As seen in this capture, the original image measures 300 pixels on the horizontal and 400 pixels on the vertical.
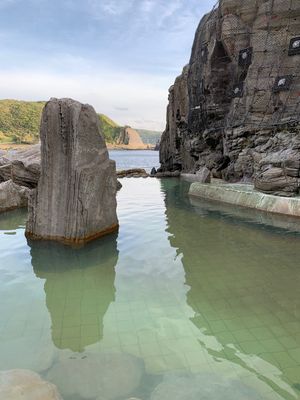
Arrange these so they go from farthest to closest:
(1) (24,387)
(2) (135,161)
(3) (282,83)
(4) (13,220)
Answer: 1. (2) (135,161)
2. (3) (282,83)
3. (4) (13,220)
4. (1) (24,387)

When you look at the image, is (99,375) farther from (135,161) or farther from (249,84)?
(135,161)

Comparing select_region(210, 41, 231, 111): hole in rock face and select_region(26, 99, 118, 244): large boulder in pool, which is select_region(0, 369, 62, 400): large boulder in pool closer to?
select_region(26, 99, 118, 244): large boulder in pool

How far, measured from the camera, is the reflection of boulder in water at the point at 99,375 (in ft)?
11.5

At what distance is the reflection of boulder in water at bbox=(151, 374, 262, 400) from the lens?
135 inches

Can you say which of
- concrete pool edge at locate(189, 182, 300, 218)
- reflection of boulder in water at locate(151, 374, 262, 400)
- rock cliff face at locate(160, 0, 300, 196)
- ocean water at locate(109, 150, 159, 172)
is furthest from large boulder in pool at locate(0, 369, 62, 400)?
ocean water at locate(109, 150, 159, 172)

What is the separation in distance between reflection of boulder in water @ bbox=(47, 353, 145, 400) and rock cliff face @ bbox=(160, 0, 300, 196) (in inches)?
477

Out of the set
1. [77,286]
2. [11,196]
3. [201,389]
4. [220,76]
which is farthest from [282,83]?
[201,389]

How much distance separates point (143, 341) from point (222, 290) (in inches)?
80.5

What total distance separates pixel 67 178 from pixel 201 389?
20.7 ft

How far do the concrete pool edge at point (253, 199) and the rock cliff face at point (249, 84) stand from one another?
4.66ft

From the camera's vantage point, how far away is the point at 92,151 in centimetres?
912

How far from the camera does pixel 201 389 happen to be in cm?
353

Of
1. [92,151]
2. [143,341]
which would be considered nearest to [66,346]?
[143,341]

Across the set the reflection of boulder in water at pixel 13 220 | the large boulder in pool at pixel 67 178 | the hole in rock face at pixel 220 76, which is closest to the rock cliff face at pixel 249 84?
the hole in rock face at pixel 220 76
